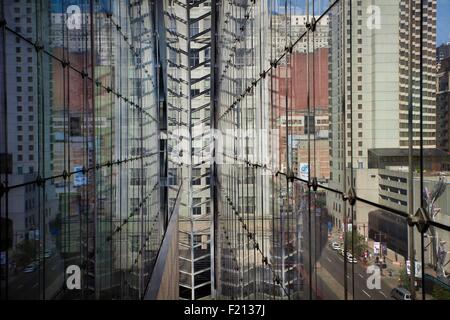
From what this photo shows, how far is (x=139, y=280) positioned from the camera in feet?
32.5

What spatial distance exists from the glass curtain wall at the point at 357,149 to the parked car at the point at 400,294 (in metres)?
0.04

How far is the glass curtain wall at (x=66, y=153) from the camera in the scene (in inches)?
130

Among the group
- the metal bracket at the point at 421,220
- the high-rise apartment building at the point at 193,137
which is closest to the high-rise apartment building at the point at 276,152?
the metal bracket at the point at 421,220

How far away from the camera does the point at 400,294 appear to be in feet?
8.67

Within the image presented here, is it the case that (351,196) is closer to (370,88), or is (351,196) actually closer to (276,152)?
(370,88)

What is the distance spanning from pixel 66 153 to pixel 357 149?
8.78 feet

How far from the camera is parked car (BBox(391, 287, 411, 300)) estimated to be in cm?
255

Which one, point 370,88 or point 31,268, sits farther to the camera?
point 31,268

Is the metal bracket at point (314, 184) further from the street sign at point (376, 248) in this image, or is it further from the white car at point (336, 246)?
the street sign at point (376, 248)

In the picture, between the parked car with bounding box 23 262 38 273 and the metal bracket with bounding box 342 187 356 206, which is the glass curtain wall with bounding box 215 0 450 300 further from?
the parked car with bounding box 23 262 38 273

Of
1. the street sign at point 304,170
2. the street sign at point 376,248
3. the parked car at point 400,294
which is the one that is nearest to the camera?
the parked car at point 400,294

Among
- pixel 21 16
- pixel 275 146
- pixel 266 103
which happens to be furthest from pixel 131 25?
pixel 21 16

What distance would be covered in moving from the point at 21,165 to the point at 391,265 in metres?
2.21

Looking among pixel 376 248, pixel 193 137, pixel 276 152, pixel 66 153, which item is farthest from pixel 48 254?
pixel 193 137
